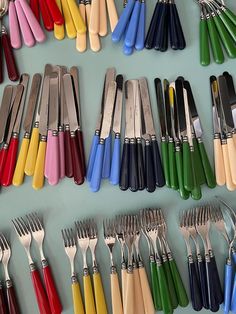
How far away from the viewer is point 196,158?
929 millimetres

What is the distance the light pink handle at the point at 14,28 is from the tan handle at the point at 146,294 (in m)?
0.60

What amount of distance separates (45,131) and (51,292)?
360 millimetres

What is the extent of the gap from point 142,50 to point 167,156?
0.27m

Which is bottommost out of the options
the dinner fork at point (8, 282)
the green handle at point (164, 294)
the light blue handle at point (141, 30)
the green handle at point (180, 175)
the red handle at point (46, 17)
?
the green handle at point (164, 294)

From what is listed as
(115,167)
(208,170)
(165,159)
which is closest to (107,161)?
(115,167)

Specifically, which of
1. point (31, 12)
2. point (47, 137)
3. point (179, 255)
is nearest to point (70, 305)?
point (179, 255)

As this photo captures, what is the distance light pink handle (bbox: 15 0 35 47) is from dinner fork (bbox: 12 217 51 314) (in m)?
0.42

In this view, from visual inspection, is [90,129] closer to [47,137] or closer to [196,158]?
[47,137]

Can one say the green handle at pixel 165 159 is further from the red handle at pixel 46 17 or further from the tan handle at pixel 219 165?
the red handle at pixel 46 17

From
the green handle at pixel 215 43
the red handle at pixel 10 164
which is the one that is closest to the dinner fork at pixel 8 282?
the red handle at pixel 10 164

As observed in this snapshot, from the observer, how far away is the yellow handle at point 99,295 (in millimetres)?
872

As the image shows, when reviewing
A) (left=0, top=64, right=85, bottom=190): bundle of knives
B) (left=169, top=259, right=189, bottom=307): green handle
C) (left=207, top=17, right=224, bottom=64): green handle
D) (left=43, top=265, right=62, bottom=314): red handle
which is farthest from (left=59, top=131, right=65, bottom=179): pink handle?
(left=207, top=17, right=224, bottom=64): green handle

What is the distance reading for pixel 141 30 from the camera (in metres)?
0.97

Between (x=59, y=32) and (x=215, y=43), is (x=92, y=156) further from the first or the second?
(x=215, y=43)
